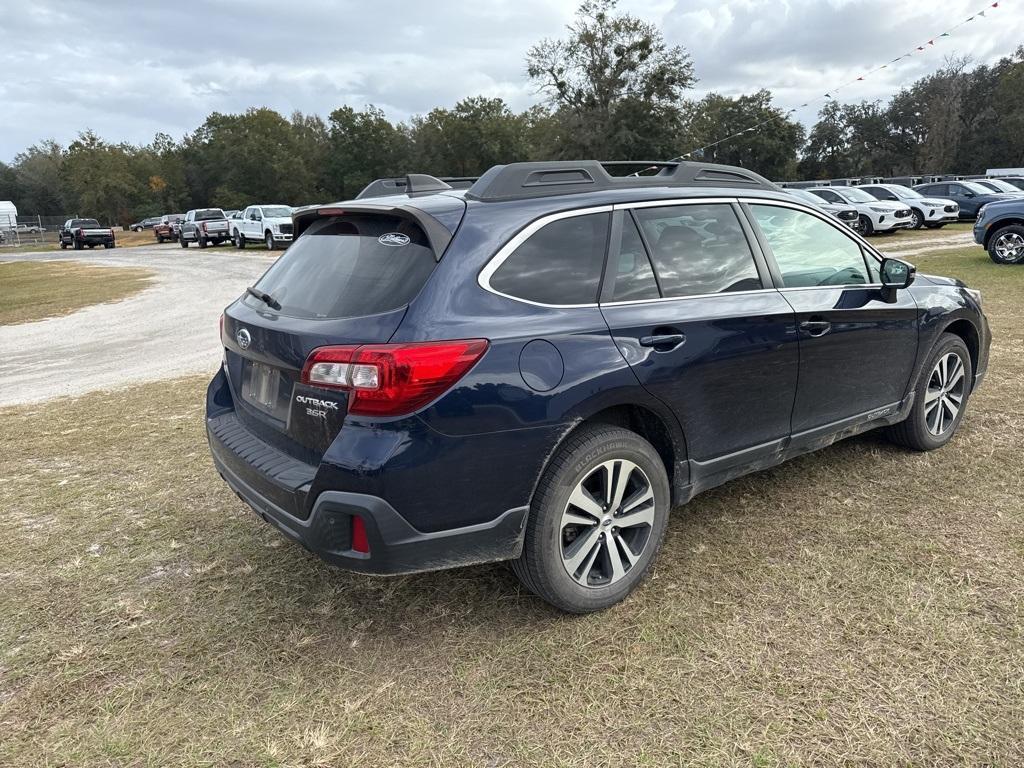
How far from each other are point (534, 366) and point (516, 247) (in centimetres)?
51

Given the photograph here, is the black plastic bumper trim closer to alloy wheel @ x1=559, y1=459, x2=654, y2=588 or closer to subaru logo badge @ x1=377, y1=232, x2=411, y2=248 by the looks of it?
alloy wheel @ x1=559, y1=459, x2=654, y2=588

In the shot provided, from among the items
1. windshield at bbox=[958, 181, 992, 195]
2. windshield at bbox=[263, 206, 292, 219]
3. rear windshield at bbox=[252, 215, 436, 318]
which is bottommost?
rear windshield at bbox=[252, 215, 436, 318]

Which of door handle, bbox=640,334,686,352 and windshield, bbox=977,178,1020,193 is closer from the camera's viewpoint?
door handle, bbox=640,334,686,352

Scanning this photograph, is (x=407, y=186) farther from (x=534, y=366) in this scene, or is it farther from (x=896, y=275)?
(x=896, y=275)

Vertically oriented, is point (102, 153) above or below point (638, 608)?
above

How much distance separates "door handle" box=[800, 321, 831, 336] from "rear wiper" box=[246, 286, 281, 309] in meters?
2.44

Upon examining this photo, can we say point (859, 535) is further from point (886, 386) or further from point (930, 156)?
point (930, 156)

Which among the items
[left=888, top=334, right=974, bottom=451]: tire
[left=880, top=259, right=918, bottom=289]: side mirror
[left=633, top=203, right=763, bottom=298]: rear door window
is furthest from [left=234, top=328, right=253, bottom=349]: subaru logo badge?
[left=888, top=334, right=974, bottom=451]: tire

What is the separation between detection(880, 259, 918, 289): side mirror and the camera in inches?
157

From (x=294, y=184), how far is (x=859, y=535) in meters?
75.3

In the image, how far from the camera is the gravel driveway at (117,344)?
797 cm

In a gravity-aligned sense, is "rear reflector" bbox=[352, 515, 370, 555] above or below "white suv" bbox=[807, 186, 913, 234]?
below

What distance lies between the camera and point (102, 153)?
259 ft

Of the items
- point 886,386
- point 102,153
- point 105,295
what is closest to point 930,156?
point 105,295
